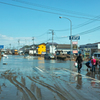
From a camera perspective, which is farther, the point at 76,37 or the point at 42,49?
the point at 42,49

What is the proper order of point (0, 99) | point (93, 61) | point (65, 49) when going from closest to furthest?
point (0, 99), point (93, 61), point (65, 49)

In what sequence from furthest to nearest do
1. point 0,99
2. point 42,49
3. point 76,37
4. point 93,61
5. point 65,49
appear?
point 42,49, point 65,49, point 76,37, point 93,61, point 0,99

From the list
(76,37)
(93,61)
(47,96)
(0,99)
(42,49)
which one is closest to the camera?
(0,99)

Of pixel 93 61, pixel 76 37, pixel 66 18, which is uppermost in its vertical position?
pixel 66 18

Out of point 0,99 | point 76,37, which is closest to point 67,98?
point 0,99

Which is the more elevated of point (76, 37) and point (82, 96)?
point (76, 37)

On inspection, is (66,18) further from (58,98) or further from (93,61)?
(58,98)

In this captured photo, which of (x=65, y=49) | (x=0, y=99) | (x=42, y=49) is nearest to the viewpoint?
(x=0, y=99)

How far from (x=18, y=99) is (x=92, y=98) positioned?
2904mm

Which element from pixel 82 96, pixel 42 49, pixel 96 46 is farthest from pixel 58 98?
pixel 42 49

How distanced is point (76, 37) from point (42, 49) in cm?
8103

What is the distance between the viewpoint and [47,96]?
6555mm

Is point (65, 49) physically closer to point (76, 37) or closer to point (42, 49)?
point (42, 49)

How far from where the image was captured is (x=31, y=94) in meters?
6.84
